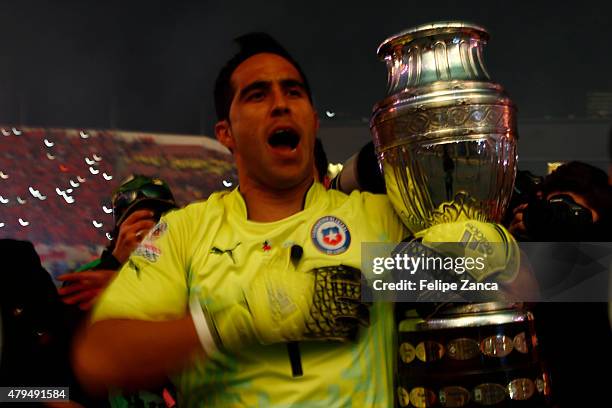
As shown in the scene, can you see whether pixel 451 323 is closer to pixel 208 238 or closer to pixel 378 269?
pixel 378 269

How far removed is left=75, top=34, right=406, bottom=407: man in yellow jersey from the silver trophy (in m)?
0.14

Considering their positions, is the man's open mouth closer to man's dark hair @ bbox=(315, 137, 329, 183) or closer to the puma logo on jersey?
the puma logo on jersey

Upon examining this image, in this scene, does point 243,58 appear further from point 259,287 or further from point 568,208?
point 568,208

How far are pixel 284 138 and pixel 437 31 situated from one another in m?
0.31

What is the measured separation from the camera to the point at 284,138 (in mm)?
1039

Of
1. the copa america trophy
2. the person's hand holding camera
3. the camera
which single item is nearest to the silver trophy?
the copa america trophy

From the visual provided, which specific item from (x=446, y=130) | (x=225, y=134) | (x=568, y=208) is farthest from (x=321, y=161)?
(x=446, y=130)

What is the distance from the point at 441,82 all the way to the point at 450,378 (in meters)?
0.43

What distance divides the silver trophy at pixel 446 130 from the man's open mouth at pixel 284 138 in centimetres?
16

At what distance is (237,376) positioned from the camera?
0.94 m

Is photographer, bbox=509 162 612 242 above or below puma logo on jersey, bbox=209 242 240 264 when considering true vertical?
above

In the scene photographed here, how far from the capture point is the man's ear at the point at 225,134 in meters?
1.12

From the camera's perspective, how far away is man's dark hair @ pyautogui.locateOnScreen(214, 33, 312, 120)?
1.10 m

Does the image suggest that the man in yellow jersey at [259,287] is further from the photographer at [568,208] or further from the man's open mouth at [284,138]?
the photographer at [568,208]
